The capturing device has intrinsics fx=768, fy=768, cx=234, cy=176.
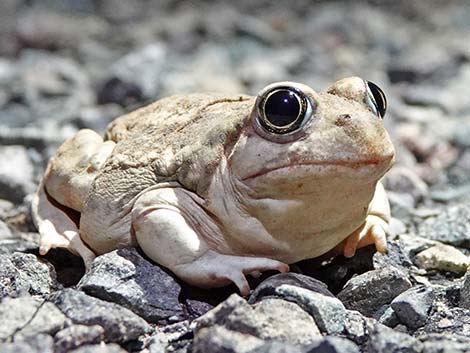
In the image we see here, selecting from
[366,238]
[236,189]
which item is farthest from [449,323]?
[236,189]

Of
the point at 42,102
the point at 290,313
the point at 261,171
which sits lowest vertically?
the point at 42,102

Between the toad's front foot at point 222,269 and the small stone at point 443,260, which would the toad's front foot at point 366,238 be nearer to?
the small stone at point 443,260

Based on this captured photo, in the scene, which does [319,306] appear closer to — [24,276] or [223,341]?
[223,341]

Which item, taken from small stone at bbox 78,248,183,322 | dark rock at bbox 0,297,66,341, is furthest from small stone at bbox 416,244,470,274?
dark rock at bbox 0,297,66,341

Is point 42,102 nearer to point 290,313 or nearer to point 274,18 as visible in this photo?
point 274,18

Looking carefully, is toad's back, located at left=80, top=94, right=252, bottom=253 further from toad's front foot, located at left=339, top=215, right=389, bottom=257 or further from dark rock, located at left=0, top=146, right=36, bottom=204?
dark rock, located at left=0, top=146, right=36, bottom=204

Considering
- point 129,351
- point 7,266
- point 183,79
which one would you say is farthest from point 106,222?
point 183,79
